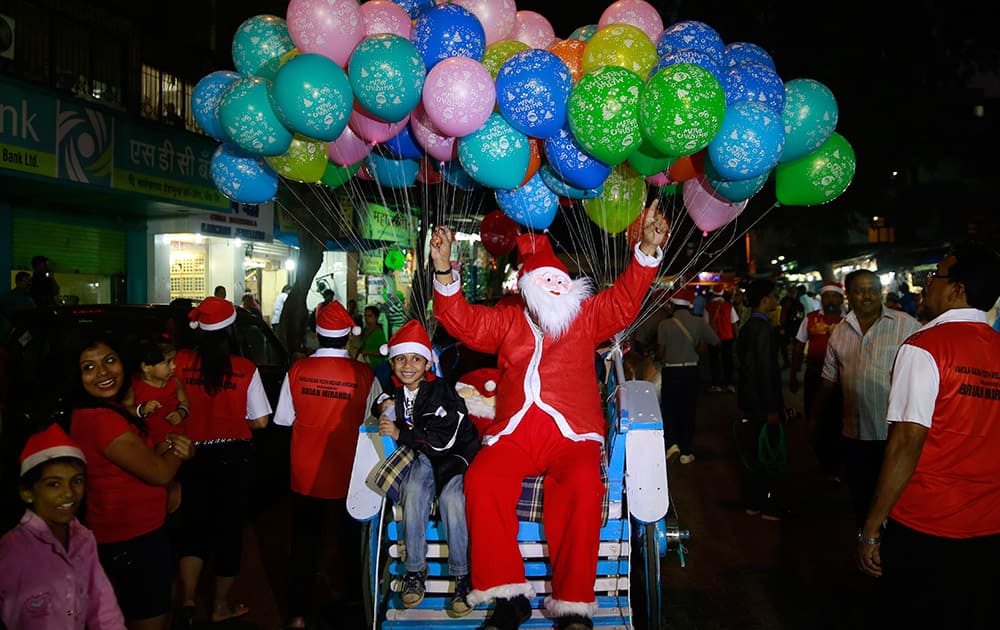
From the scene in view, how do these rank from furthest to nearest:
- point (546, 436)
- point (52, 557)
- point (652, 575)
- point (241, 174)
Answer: point (241, 174) < point (546, 436) < point (652, 575) < point (52, 557)

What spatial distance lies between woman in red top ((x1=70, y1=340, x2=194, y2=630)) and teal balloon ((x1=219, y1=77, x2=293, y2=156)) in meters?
1.72

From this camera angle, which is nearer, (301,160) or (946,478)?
(946,478)

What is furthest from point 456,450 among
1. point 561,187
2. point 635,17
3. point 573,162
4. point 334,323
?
point 635,17

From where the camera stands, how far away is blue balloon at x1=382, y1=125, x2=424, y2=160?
5250mm

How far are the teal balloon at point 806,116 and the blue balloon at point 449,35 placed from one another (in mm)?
2039

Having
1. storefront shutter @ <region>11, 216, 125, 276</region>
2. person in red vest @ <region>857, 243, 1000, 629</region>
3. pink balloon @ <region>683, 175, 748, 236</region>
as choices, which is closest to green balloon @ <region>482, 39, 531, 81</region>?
pink balloon @ <region>683, 175, 748, 236</region>

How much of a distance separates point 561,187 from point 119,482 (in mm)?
3393

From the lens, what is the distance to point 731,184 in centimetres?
470

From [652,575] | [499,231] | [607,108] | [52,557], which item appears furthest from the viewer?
[499,231]

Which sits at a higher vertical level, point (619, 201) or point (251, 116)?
point (251, 116)

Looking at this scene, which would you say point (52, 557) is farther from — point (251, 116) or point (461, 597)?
point (251, 116)

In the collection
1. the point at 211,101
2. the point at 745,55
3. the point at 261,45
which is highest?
the point at 261,45

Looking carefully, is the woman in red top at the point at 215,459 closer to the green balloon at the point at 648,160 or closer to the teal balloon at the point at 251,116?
the teal balloon at the point at 251,116

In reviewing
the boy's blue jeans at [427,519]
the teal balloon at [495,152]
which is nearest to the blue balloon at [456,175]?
the teal balloon at [495,152]
